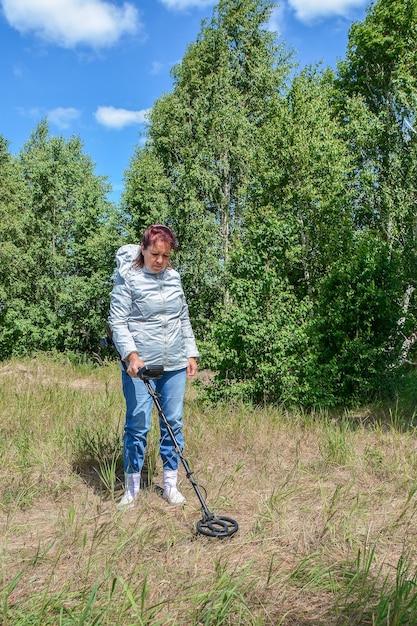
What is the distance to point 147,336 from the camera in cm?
334

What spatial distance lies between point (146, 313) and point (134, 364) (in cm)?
39

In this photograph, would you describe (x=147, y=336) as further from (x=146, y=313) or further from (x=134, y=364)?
(x=134, y=364)

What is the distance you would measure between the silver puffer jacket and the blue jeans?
136 mm

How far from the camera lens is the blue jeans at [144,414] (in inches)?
130

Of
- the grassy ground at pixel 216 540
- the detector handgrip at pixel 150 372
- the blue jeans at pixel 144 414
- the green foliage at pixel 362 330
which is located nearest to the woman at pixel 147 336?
the blue jeans at pixel 144 414

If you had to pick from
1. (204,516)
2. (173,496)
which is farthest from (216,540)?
(173,496)

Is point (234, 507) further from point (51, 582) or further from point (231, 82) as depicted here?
point (231, 82)

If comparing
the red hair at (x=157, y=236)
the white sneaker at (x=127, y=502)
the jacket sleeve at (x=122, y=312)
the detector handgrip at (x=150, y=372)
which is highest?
the red hair at (x=157, y=236)

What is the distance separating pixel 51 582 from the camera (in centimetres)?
233

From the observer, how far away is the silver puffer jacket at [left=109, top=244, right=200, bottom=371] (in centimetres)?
330

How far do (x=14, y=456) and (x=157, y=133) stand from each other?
58.1 feet

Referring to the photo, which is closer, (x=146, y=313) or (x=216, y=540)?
(x=216, y=540)

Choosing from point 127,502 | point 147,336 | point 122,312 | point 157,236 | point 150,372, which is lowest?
point 127,502

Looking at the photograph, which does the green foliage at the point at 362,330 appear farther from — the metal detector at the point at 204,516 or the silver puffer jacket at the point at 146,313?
the metal detector at the point at 204,516
